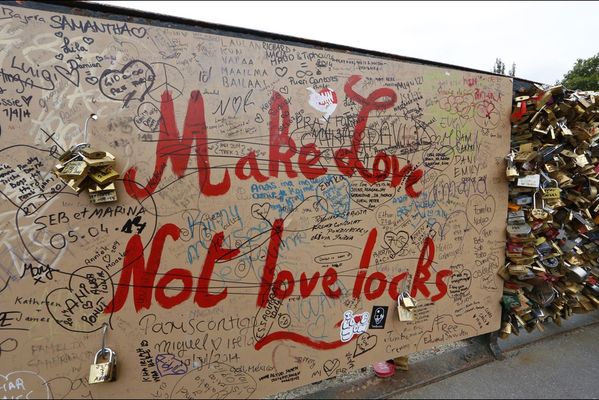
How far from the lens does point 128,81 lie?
6.53 feet

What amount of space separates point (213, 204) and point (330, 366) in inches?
66.3

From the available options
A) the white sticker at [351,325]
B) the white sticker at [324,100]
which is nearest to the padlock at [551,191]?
the white sticker at [351,325]

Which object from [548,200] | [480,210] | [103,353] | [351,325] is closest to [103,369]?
[103,353]

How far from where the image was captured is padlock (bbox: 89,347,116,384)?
188 cm

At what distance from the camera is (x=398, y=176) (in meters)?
2.68

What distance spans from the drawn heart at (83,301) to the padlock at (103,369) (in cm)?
17

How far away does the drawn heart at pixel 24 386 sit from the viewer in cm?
190

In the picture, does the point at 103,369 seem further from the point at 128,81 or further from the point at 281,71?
the point at 281,71

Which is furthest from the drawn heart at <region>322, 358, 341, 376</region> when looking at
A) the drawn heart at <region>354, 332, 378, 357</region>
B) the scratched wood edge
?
the scratched wood edge

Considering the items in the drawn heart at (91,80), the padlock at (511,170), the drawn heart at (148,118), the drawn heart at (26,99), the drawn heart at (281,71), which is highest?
the drawn heart at (281,71)

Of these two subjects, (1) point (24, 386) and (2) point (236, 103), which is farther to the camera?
(2) point (236, 103)

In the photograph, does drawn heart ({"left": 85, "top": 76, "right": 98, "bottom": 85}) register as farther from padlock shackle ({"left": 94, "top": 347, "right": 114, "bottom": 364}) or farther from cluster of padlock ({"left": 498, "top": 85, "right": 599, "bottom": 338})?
cluster of padlock ({"left": 498, "top": 85, "right": 599, "bottom": 338})

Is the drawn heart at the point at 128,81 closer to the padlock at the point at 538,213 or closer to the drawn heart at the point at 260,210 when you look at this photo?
the drawn heart at the point at 260,210

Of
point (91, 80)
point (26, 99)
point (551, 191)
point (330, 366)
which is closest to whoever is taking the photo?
point (26, 99)
